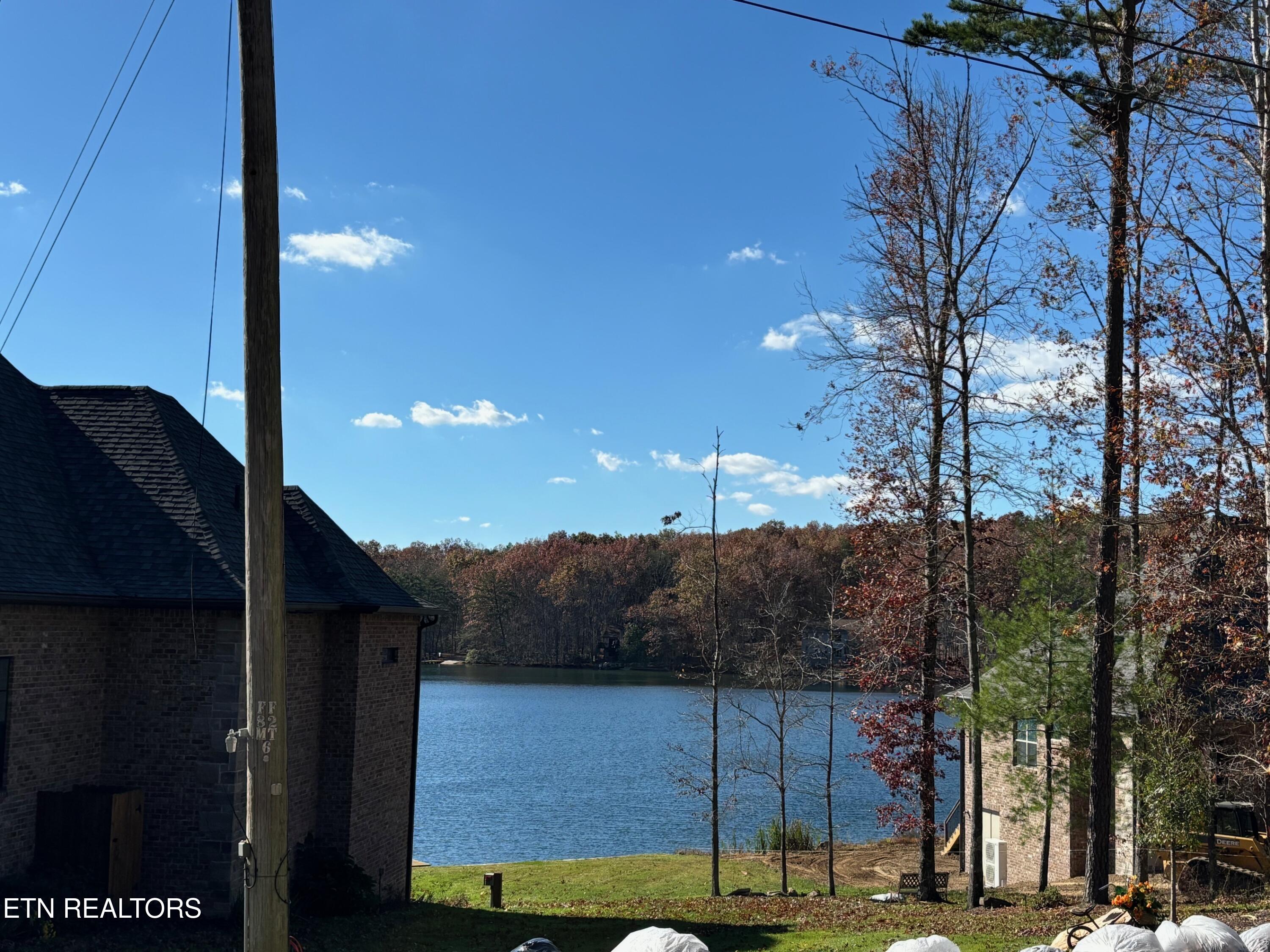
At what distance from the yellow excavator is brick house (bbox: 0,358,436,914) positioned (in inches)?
599

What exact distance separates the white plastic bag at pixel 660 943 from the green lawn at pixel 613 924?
4.83 m

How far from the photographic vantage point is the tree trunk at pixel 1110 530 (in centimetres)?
1471

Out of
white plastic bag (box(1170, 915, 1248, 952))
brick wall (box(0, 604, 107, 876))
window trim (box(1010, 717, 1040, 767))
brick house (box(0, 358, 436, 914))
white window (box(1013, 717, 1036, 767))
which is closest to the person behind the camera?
white plastic bag (box(1170, 915, 1248, 952))

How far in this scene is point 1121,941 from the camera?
8.71 metres

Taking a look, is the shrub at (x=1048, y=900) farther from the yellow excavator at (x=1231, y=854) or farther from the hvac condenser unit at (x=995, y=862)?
the hvac condenser unit at (x=995, y=862)

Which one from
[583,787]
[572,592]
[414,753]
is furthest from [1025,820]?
[572,592]

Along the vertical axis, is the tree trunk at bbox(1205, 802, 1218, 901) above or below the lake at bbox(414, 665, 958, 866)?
above

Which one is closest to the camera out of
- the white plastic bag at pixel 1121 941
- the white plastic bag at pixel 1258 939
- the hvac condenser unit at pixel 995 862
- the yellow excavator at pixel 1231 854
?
the white plastic bag at pixel 1121 941

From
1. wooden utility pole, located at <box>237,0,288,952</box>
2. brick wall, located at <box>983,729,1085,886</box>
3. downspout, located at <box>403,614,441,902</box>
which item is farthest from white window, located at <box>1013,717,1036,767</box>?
wooden utility pole, located at <box>237,0,288,952</box>

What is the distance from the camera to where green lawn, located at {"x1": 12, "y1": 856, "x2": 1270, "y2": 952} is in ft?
41.9

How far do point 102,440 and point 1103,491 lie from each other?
52.6 feet

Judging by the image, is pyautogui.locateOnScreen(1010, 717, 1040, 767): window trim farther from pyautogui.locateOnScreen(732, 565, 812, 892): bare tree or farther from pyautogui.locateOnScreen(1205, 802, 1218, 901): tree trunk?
pyautogui.locateOnScreen(732, 565, 812, 892): bare tree

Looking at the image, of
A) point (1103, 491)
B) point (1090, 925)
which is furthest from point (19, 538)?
point (1103, 491)

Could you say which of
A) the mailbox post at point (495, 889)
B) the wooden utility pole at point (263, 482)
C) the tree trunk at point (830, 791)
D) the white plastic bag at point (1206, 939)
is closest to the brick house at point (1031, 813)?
the tree trunk at point (830, 791)
